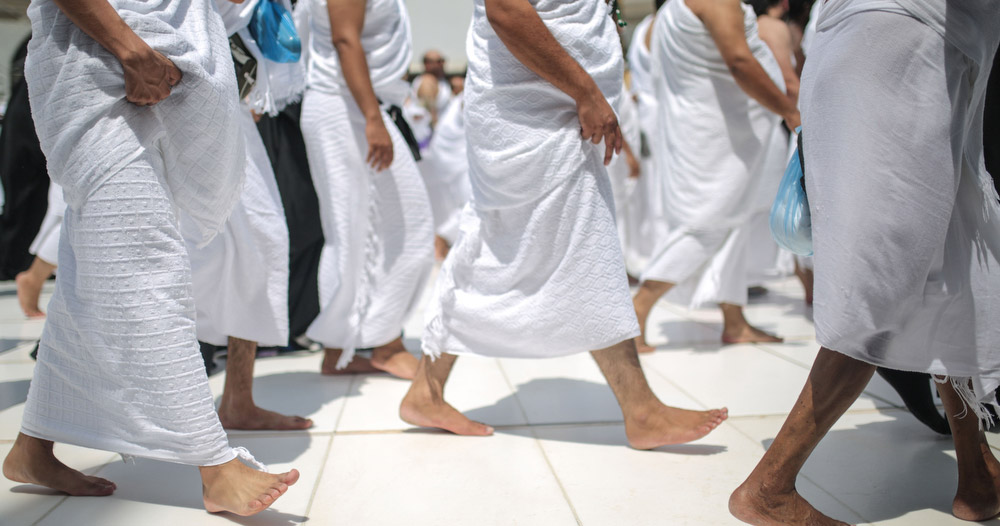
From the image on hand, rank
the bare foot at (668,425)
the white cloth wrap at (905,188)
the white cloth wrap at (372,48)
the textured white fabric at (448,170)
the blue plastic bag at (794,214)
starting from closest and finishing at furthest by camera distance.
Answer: the white cloth wrap at (905,188)
the blue plastic bag at (794,214)
the bare foot at (668,425)
the white cloth wrap at (372,48)
the textured white fabric at (448,170)

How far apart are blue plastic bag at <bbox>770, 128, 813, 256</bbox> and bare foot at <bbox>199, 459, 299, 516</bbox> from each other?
126 centimetres

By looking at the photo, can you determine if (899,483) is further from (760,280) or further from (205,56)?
(760,280)

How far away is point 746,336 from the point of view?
11.9 feet

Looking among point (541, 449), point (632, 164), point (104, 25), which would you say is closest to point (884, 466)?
point (541, 449)

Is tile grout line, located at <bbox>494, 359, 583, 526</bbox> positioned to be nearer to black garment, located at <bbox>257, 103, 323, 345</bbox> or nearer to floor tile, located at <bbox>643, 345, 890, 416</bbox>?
floor tile, located at <bbox>643, 345, 890, 416</bbox>

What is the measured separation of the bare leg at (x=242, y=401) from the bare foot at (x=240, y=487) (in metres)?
0.65

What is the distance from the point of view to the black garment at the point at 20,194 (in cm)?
438

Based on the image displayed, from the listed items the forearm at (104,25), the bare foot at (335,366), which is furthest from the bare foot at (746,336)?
the forearm at (104,25)

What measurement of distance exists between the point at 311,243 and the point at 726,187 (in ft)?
6.14

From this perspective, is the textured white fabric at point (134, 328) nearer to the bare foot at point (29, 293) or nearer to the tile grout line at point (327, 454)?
the tile grout line at point (327, 454)

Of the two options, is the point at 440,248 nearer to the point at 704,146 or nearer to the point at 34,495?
the point at 704,146

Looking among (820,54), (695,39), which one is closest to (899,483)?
(820,54)

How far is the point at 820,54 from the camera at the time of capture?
1569mm

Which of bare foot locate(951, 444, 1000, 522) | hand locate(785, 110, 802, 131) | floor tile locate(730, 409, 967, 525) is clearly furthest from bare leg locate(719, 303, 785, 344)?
bare foot locate(951, 444, 1000, 522)
